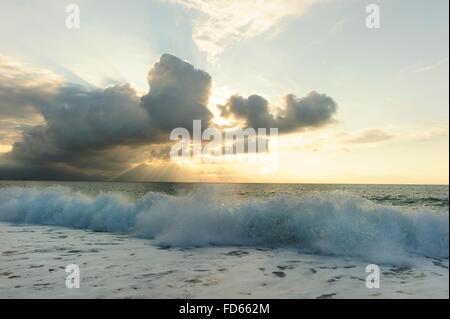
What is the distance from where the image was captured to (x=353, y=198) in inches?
445

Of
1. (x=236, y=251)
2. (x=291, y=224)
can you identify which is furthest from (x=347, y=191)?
(x=236, y=251)

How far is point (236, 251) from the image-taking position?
367 inches

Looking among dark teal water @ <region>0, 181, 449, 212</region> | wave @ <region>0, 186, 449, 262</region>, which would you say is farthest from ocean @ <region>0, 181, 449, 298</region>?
dark teal water @ <region>0, 181, 449, 212</region>

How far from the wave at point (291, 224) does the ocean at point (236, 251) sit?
45 mm

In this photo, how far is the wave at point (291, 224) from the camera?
29.5 feet

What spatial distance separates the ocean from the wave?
5cm

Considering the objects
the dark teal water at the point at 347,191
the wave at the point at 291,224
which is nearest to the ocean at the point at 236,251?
the wave at the point at 291,224

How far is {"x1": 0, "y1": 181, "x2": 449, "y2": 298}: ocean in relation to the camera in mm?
5715

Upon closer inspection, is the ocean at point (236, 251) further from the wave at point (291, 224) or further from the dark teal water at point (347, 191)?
the dark teal water at point (347, 191)

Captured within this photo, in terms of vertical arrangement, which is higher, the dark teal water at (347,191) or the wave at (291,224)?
the wave at (291,224)

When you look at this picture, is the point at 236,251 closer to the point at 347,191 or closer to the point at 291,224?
the point at 291,224

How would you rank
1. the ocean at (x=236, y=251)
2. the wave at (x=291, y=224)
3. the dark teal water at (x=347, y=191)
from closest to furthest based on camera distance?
the ocean at (x=236, y=251)
the wave at (x=291, y=224)
the dark teal water at (x=347, y=191)

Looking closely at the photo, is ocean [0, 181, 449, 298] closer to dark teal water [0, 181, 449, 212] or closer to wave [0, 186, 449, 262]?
wave [0, 186, 449, 262]
